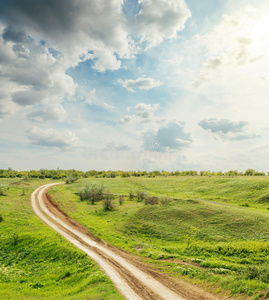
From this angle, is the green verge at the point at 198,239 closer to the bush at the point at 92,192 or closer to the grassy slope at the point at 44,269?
the grassy slope at the point at 44,269

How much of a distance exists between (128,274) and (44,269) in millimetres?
12102

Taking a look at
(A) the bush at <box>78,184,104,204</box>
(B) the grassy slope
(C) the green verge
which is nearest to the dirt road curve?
(B) the grassy slope

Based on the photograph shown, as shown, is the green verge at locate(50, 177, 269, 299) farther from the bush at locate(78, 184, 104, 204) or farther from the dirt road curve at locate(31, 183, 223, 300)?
the bush at locate(78, 184, 104, 204)

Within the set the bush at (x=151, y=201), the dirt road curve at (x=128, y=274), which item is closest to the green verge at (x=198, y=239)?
the dirt road curve at (x=128, y=274)

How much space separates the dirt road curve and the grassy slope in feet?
4.18

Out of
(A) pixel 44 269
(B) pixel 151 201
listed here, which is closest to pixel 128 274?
(A) pixel 44 269

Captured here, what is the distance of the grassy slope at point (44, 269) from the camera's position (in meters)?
19.6

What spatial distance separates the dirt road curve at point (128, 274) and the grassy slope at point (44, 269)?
1.27 metres

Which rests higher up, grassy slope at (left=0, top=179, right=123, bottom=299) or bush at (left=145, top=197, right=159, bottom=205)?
bush at (left=145, top=197, right=159, bottom=205)

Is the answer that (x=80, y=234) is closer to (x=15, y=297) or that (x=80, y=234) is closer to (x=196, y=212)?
(x=15, y=297)

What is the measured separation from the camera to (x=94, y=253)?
2783 cm

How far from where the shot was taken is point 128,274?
2145cm

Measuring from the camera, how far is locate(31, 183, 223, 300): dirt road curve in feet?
56.6

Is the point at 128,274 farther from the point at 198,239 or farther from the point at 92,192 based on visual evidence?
the point at 92,192
